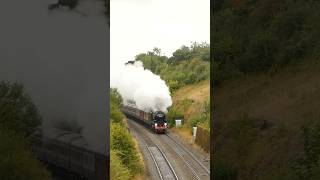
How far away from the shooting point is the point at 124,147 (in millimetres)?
27156

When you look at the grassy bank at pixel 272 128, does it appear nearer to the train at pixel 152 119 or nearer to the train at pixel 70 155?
the train at pixel 70 155

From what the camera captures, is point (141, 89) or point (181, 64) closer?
point (141, 89)

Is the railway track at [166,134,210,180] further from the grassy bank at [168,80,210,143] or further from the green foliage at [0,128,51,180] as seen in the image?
the green foliage at [0,128,51,180]

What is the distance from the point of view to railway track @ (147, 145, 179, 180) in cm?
2763

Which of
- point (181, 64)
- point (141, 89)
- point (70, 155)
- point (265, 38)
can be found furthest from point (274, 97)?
point (181, 64)

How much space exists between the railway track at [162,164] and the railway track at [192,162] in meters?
1.28

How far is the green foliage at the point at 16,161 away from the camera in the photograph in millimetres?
18156

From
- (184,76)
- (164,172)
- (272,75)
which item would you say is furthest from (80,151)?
(184,76)

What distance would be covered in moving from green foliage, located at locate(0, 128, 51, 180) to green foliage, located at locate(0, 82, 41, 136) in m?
0.95

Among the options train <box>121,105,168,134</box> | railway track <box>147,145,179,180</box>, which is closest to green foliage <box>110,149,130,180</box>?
railway track <box>147,145,179,180</box>

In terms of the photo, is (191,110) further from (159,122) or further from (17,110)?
(17,110)

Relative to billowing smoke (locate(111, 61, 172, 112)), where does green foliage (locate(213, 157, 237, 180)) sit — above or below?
below

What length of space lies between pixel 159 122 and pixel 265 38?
1311 centimetres

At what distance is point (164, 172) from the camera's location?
28.4m
